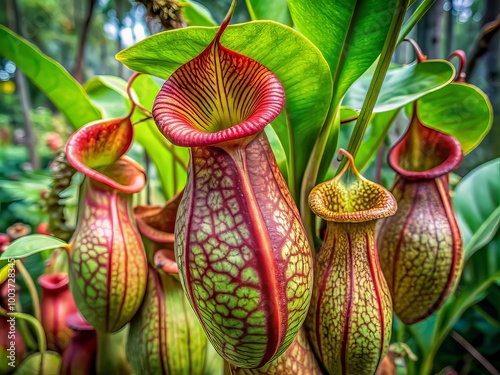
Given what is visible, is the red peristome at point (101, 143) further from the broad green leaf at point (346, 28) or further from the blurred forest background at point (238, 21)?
the broad green leaf at point (346, 28)

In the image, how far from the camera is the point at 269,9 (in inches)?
26.0

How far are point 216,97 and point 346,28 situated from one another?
0.18 meters

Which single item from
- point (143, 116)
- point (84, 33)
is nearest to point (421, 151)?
point (143, 116)

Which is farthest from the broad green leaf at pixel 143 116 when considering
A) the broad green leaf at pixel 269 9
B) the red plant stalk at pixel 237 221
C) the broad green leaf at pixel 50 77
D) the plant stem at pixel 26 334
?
the plant stem at pixel 26 334

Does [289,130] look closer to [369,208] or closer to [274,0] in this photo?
[369,208]

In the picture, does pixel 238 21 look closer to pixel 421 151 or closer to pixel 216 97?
pixel 421 151

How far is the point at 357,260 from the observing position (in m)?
0.47

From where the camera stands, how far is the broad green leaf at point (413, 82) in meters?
0.55

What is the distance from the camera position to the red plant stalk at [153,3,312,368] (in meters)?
0.37

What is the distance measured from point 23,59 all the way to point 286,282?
579mm

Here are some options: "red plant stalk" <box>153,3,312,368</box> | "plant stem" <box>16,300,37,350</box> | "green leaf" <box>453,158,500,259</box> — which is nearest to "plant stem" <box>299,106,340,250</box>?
"red plant stalk" <box>153,3,312,368</box>

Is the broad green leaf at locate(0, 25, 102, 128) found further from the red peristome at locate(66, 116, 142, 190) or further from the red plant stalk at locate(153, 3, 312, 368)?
the red plant stalk at locate(153, 3, 312, 368)

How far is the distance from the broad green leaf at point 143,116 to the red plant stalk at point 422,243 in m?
0.41

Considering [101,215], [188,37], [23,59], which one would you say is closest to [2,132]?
[23,59]
